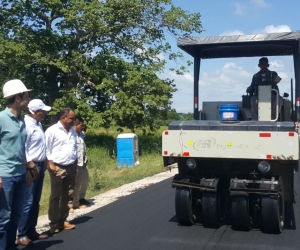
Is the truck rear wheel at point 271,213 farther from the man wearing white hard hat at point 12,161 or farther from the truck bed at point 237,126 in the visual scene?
the man wearing white hard hat at point 12,161

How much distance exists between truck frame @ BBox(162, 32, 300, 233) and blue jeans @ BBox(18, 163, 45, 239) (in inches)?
78.4

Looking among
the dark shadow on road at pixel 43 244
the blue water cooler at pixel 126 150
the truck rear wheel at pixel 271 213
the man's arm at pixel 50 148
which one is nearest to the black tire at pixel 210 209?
the truck rear wheel at pixel 271 213

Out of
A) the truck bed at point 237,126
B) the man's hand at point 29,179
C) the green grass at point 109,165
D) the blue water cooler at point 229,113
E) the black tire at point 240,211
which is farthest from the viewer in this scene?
the green grass at point 109,165

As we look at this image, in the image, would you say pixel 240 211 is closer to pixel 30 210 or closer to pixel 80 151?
pixel 30 210

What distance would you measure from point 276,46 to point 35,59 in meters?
17.3

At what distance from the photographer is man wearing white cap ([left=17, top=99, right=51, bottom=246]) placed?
6.80m

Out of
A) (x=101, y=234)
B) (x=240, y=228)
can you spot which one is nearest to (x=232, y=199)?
(x=240, y=228)

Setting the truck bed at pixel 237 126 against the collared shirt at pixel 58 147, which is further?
the collared shirt at pixel 58 147

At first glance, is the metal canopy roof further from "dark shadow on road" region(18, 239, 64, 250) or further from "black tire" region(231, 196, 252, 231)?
"dark shadow on road" region(18, 239, 64, 250)

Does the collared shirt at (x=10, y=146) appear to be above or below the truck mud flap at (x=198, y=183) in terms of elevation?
above

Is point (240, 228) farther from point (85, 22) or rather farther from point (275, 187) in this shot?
point (85, 22)

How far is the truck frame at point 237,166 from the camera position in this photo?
7297 mm

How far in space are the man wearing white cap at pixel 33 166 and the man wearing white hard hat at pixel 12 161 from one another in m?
0.50

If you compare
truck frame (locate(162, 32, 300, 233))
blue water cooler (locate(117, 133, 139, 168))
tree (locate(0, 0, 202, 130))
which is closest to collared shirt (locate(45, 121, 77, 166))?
truck frame (locate(162, 32, 300, 233))
